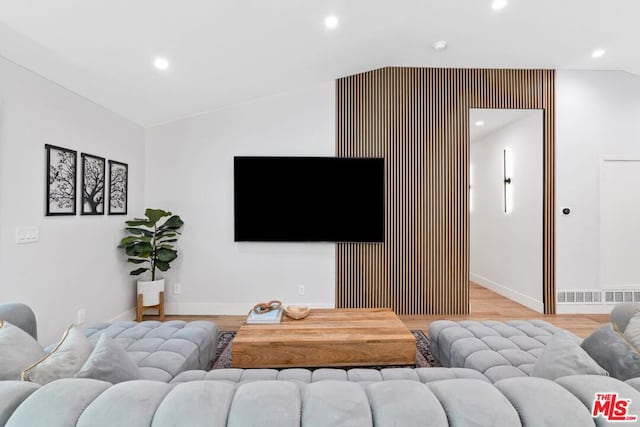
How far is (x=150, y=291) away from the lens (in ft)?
11.4

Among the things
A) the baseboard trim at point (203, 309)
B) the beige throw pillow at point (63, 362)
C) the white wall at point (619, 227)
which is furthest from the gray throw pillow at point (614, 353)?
the white wall at point (619, 227)

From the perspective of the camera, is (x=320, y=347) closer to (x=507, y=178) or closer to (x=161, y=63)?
(x=161, y=63)

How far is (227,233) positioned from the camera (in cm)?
387

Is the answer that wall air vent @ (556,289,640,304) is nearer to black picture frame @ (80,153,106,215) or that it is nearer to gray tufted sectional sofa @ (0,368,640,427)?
gray tufted sectional sofa @ (0,368,640,427)

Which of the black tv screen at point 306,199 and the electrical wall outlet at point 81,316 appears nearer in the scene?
the electrical wall outlet at point 81,316

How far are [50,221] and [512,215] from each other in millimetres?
5577

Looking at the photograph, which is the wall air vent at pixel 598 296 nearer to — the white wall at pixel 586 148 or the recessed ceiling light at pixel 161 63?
the white wall at pixel 586 148

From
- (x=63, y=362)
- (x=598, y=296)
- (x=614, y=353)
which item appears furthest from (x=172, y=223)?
(x=598, y=296)

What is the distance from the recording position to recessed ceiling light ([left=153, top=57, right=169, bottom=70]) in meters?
2.71

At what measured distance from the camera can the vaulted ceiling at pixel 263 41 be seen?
2160 millimetres

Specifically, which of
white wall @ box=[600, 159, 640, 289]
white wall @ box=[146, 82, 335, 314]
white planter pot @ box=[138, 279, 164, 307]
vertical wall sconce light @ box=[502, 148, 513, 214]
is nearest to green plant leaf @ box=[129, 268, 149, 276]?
white planter pot @ box=[138, 279, 164, 307]

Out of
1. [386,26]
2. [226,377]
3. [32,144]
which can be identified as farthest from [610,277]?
[32,144]

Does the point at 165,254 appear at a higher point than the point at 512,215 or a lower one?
lower

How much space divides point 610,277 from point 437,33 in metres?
3.84
